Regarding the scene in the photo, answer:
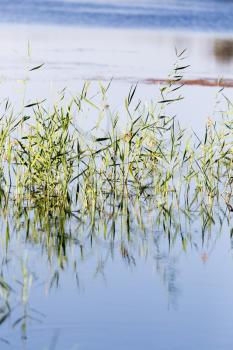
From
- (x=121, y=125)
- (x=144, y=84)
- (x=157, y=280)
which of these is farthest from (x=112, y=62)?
(x=157, y=280)

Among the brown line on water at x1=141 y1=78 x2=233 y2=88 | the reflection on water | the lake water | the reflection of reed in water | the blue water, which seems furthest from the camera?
the blue water

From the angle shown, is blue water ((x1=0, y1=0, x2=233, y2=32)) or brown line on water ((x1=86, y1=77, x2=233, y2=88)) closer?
brown line on water ((x1=86, y1=77, x2=233, y2=88))

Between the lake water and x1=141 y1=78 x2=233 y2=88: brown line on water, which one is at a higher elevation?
x1=141 y1=78 x2=233 y2=88: brown line on water

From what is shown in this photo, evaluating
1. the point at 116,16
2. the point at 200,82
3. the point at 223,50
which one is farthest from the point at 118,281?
the point at 116,16

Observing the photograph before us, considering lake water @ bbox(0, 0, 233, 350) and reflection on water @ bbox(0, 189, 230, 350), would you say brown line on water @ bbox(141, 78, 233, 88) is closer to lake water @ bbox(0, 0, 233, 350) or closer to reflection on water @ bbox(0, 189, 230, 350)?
lake water @ bbox(0, 0, 233, 350)

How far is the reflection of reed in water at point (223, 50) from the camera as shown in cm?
1786

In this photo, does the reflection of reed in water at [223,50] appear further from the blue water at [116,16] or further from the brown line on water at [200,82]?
the blue water at [116,16]

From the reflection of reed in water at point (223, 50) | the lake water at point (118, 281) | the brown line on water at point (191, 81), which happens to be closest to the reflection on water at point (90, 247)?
the lake water at point (118, 281)

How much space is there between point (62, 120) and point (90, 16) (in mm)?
23131

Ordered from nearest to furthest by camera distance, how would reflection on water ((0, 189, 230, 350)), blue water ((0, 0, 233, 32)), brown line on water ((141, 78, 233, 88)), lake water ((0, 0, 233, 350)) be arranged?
lake water ((0, 0, 233, 350)), reflection on water ((0, 189, 230, 350)), brown line on water ((141, 78, 233, 88)), blue water ((0, 0, 233, 32))

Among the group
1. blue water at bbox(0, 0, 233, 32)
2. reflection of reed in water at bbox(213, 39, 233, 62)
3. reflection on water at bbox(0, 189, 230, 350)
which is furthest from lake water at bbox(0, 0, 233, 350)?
blue water at bbox(0, 0, 233, 32)

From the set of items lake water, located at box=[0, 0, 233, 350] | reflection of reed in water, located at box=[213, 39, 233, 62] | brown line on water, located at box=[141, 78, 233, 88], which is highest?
reflection of reed in water, located at box=[213, 39, 233, 62]

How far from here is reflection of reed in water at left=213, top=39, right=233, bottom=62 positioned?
1786 cm

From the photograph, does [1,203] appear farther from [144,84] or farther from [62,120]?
[144,84]
